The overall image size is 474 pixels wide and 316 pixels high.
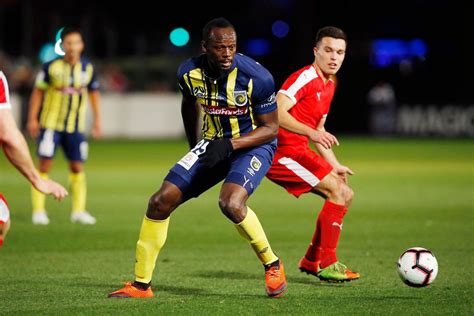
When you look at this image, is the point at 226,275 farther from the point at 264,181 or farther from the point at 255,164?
the point at 264,181

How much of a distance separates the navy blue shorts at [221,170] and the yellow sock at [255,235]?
22 cm

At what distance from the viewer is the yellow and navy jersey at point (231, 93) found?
7.98 m

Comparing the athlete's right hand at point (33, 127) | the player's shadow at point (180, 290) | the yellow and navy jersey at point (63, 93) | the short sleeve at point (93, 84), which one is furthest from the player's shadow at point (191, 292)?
the athlete's right hand at point (33, 127)

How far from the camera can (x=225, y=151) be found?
7.74 meters

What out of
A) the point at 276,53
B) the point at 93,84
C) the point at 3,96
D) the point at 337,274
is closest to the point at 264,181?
the point at 93,84

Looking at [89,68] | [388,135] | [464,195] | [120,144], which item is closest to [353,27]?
[388,135]

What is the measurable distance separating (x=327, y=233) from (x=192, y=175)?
1610 millimetres

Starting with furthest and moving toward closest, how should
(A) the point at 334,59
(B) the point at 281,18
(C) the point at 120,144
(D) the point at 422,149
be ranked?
(B) the point at 281,18 < (C) the point at 120,144 < (D) the point at 422,149 < (A) the point at 334,59

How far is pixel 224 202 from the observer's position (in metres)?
7.78

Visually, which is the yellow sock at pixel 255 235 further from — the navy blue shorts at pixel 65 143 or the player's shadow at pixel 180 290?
the navy blue shorts at pixel 65 143

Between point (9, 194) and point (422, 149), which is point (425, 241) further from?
point (422, 149)

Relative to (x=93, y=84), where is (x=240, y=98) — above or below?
above

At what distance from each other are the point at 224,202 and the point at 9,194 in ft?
33.1

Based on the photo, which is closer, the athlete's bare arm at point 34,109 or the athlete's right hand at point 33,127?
the athlete's bare arm at point 34,109
